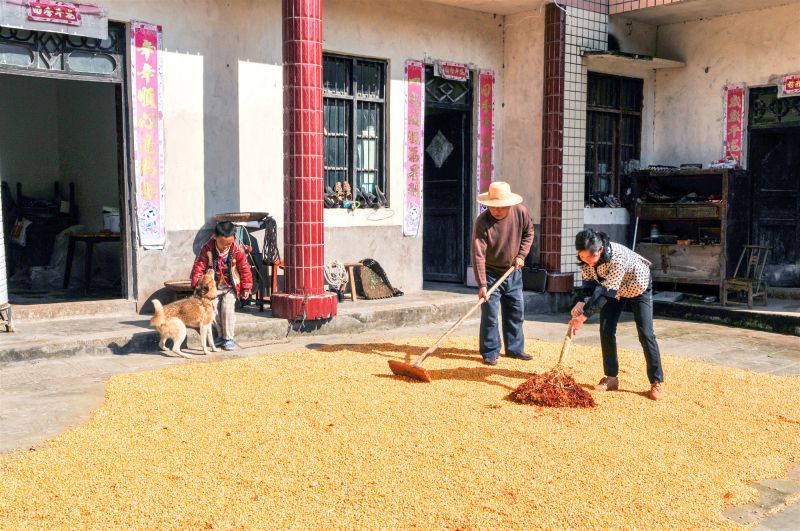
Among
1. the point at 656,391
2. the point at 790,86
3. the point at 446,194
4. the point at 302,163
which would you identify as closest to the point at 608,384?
the point at 656,391

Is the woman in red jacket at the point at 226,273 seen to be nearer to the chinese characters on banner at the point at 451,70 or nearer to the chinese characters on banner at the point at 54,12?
the chinese characters on banner at the point at 54,12

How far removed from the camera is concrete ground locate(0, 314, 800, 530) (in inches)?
173

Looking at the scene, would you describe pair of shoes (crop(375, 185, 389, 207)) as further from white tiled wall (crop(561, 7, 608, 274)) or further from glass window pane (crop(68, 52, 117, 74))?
glass window pane (crop(68, 52, 117, 74))

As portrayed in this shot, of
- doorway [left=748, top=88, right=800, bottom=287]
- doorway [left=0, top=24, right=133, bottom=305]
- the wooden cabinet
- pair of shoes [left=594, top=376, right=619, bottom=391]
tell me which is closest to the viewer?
pair of shoes [left=594, top=376, right=619, bottom=391]

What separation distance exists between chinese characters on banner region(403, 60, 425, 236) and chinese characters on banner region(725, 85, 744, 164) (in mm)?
4699

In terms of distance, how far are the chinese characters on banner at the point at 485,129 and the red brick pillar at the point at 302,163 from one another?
371 cm

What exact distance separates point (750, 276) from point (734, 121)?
2.37m

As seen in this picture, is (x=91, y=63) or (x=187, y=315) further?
(x=91, y=63)

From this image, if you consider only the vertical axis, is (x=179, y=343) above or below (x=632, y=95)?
below

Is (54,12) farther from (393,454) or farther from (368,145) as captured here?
(393,454)

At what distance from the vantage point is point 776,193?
38.0ft

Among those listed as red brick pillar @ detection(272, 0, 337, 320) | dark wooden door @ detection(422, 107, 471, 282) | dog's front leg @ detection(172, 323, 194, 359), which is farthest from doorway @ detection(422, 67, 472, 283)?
dog's front leg @ detection(172, 323, 194, 359)

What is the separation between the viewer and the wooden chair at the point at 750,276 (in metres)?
10.7

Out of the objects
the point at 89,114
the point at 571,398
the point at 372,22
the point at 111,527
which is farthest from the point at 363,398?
the point at 89,114
